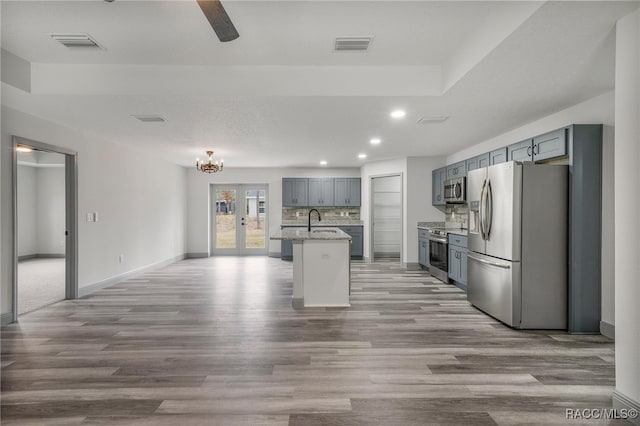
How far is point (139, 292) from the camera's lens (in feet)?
17.4

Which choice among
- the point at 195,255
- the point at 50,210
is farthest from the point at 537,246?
the point at 50,210

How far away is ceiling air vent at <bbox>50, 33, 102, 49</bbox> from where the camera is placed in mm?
2752

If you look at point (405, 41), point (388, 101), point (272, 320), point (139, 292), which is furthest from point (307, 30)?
point (139, 292)

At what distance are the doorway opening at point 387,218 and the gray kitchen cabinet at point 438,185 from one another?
6.13 ft

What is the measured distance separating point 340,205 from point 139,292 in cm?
520

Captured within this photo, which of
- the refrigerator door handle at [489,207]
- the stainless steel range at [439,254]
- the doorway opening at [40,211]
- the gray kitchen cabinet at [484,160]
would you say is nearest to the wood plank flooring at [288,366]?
the refrigerator door handle at [489,207]

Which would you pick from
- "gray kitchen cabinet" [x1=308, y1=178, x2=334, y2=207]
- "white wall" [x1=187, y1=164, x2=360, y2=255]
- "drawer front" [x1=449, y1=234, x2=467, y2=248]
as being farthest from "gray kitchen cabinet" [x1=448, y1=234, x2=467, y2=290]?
"white wall" [x1=187, y1=164, x2=360, y2=255]

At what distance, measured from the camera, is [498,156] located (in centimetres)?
490

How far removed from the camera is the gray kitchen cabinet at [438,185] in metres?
6.84

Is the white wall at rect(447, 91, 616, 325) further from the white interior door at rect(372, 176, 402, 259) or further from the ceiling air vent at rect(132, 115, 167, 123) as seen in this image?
the white interior door at rect(372, 176, 402, 259)

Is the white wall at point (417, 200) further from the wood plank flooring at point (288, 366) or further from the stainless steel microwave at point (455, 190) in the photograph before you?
the wood plank flooring at point (288, 366)

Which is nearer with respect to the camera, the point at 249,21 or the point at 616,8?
the point at 616,8

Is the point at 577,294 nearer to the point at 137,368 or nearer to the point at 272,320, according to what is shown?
the point at 272,320

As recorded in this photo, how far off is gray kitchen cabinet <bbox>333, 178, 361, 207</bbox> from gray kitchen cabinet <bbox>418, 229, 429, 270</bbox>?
7.33ft
